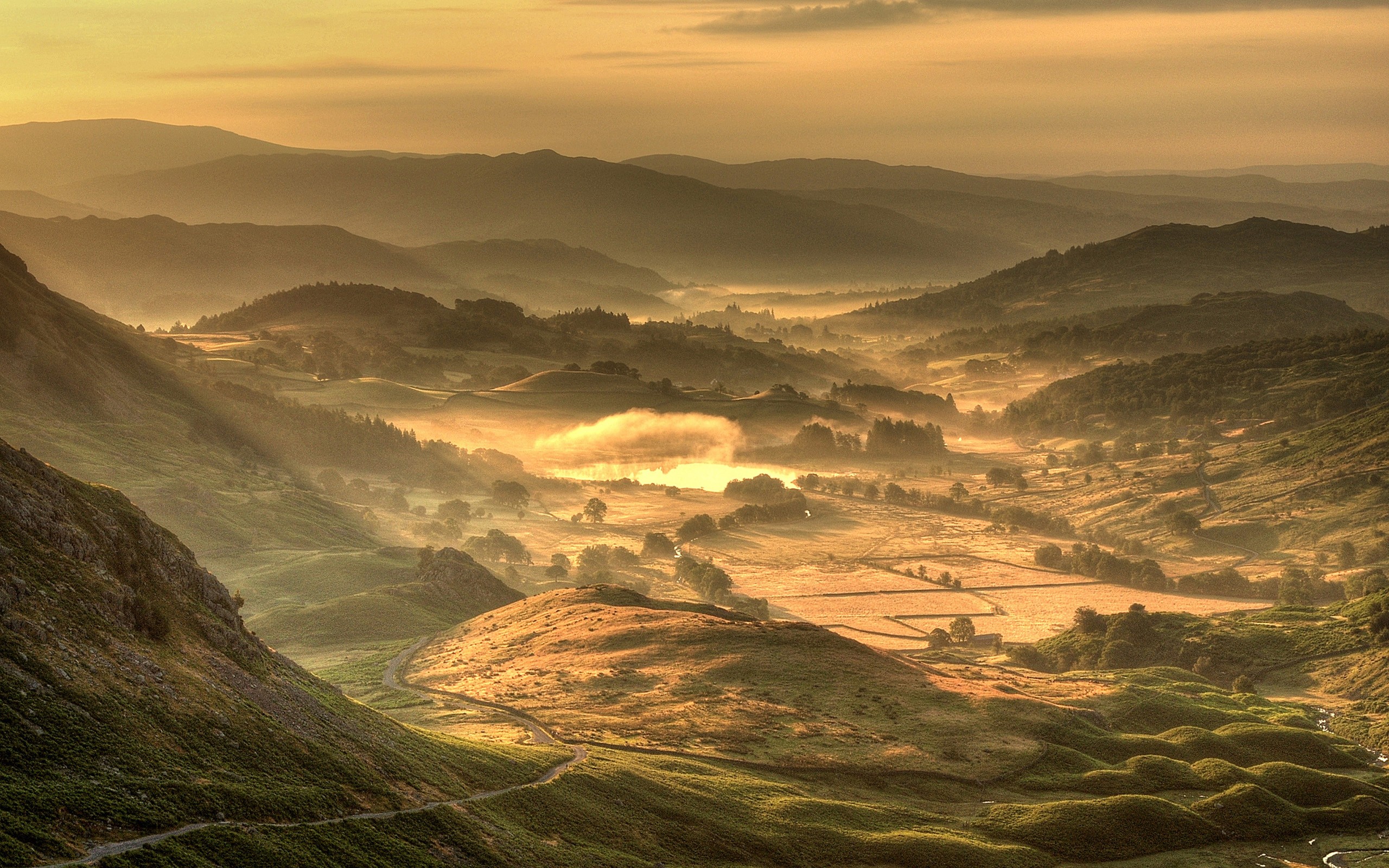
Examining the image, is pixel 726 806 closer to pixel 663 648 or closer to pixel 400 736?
pixel 400 736

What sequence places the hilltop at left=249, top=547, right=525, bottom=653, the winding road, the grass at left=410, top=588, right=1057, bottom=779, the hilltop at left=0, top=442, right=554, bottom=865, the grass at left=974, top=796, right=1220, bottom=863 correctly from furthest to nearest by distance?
the hilltop at left=249, top=547, right=525, bottom=653 → the grass at left=410, top=588, right=1057, bottom=779 → the grass at left=974, top=796, right=1220, bottom=863 → the hilltop at left=0, top=442, right=554, bottom=865 → the winding road

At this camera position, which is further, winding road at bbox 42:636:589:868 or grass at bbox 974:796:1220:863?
grass at bbox 974:796:1220:863

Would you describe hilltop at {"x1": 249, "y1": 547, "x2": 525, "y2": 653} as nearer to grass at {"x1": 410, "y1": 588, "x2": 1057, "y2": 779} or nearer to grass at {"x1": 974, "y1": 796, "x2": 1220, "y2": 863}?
grass at {"x1": 410, "y1": 588, "x2": 1057, "y2": 779}

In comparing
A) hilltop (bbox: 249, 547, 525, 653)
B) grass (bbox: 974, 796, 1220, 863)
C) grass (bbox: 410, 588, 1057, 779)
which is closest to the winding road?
grass (bbox: 410, 588, 1057, 779)

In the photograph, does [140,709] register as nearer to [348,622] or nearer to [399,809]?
[399,809]

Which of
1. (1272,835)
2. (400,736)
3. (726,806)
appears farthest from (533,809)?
(1272,835)
